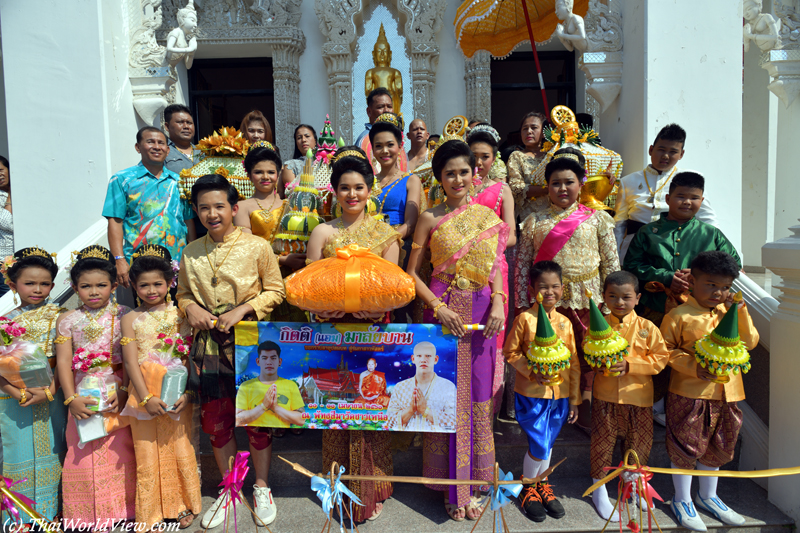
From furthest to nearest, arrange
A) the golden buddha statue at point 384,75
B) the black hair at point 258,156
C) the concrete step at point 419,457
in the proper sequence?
the golden buddha statue at point 384,75, the black hair at point 258,156, the concrete step at point 419,457

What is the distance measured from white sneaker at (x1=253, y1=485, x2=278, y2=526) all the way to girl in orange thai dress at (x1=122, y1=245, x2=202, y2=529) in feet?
1.11

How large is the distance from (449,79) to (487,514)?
6.63 meters

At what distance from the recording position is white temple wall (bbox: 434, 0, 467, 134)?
24.3 feet

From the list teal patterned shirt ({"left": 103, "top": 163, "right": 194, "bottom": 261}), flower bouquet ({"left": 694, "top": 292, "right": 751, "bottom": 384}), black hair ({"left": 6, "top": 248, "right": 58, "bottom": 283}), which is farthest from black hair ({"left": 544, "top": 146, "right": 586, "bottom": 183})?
black hair ({"left": 6, "top": 248, "right": 58, "bottom": 283})

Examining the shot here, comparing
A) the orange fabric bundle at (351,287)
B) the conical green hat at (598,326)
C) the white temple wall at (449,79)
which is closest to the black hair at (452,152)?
the orange fabric bundle at (351,287)

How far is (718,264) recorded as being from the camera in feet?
8.43

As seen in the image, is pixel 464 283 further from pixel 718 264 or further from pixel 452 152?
pixel 718 264

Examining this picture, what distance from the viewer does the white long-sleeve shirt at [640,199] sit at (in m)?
3.65

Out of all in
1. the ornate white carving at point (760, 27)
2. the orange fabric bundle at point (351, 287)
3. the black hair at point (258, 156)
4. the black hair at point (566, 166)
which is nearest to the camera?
the orange fabric bundle at point (351, 287)

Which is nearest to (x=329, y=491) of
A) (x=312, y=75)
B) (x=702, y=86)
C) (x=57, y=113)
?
(x=702, y=86)

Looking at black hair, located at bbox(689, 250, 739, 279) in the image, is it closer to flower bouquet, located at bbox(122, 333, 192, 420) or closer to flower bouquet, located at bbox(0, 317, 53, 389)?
flower bouquet, located at bbox(122, 333, 192, 420)

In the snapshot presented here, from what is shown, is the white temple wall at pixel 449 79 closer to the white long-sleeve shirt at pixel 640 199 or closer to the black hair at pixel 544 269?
the white long-sleeve shirt at pixel 640 199

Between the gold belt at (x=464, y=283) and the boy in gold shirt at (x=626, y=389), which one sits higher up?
the gold belt at (x=464, y=283)

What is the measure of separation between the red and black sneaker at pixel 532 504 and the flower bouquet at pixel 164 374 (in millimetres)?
2121
